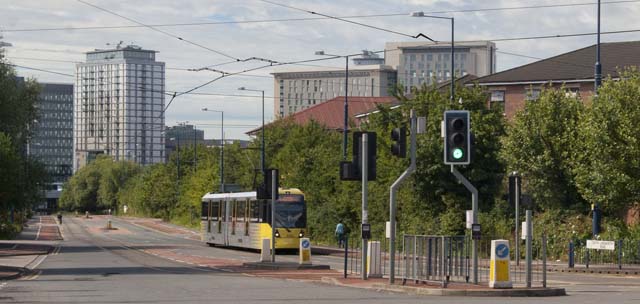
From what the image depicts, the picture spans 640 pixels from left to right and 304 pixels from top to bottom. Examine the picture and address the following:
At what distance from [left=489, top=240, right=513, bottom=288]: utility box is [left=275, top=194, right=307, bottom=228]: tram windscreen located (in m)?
27.4

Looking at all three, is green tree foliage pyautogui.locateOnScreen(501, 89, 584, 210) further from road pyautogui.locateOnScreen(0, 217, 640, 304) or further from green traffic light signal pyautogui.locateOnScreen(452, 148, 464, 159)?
green traffic light signal pyautogui.locateOnScreen(452, 148, 464, 159)

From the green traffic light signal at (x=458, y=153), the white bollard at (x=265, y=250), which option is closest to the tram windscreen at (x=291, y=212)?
the white bollard at (x=265, y=250)

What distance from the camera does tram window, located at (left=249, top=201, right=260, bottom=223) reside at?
52.0 meters

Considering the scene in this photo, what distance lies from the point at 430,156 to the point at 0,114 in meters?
28.7

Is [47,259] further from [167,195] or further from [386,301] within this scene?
[167,195]

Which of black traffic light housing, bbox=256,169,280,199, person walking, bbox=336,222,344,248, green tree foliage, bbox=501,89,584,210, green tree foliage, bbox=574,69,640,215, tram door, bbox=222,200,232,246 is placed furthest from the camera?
person walking, bbox=336,222,344,248

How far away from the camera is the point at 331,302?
74.4 feet

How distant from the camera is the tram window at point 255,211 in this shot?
5203cm

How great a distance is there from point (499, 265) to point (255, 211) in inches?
1104

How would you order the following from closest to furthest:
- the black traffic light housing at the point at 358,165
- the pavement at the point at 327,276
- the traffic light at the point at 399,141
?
the pavement at the point at 327,276 < the traffic light at the point at 399,141 < the black traffic light housing at the point at 358,165

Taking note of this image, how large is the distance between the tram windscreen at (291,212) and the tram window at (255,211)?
2.95ft

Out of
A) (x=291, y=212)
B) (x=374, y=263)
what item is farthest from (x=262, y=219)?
(x=374, y=263)

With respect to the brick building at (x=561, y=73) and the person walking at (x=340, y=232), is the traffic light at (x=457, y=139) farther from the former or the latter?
the brick building at (x=561, y=73)

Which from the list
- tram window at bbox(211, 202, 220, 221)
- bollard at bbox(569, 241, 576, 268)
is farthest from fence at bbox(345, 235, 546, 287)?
tram window at bbox(211, 202, 220, 221)
